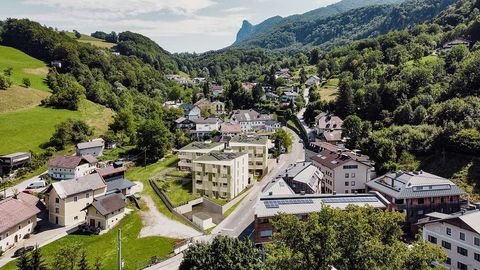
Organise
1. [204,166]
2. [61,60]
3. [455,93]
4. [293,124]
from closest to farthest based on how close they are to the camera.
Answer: [204,166], [455,93], [293,124], [61,60]

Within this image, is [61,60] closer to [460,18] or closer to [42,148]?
[42,148]

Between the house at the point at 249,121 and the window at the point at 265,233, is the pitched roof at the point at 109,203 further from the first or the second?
the house at the point at 249,121

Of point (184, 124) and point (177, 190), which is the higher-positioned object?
point (184, 124)

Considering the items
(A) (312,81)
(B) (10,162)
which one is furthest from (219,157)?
(A) (312,81)

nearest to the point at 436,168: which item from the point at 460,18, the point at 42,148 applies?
the point at 42,148

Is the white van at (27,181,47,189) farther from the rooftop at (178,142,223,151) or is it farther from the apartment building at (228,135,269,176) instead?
the apartment building at (228,135,269,176)

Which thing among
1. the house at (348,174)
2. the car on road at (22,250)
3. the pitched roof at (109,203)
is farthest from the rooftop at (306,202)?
the car on road at (22,250)

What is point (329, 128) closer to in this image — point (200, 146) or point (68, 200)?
point (200, 146)
